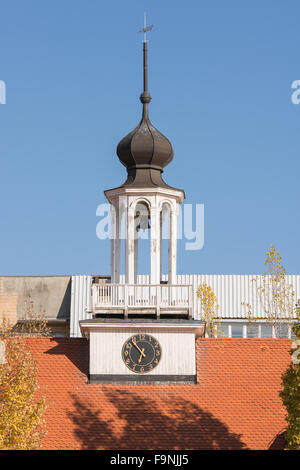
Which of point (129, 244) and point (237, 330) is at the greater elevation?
point (129, 244)

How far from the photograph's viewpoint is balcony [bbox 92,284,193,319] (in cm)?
3678

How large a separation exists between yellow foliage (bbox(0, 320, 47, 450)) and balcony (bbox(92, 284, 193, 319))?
14.6ft

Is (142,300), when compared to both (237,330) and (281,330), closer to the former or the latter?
(281,330)

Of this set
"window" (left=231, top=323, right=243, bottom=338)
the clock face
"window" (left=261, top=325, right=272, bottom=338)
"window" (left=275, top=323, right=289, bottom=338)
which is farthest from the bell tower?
"window" (left=231, top=323, right=243, bottom=338)

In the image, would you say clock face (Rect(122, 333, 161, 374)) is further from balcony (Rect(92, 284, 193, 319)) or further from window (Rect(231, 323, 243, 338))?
window (Rect(231, 323, 243, 338))

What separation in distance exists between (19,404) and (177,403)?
749 centimetres

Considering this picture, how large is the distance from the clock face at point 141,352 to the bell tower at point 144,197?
101 inches

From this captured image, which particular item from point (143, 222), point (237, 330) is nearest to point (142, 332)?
point (143, 222)

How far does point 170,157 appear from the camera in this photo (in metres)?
39.7

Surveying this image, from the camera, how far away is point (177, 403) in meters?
35.5

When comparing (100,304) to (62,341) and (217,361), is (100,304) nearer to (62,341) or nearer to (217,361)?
(62,341)

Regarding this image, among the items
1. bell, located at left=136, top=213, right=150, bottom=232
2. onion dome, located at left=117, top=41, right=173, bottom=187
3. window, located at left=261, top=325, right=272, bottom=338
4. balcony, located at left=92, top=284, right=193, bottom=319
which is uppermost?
onion dome, located at left=117, top=41, right=173, bottom=187
